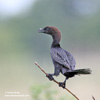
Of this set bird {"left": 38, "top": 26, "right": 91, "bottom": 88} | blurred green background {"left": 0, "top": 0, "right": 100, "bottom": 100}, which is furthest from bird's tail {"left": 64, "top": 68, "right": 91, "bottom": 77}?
blurred green background {"left": 0, "top": 0, "right": 100, "bottom": 100}

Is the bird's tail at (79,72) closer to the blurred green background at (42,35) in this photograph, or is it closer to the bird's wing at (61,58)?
the bird's wing at (61,58)

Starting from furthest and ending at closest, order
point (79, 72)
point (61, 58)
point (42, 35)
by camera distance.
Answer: point (42, 35) → point (61, 58) → point (79, 72)

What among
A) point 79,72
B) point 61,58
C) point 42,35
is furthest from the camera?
point 42,35

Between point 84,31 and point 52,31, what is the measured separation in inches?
1174

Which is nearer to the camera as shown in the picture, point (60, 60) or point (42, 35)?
point (60, 60)

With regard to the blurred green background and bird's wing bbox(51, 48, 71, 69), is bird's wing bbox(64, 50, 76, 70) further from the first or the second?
the blurred green background

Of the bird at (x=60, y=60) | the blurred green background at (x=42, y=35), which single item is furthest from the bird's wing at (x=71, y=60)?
the blurred green background at (x=42, y=35)

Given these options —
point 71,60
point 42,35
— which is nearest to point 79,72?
point 71,60

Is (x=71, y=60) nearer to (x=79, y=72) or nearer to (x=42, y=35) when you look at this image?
(x=79, y=72)

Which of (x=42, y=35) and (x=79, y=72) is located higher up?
(x=79, y=72)

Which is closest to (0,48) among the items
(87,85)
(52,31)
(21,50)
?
(21,50)

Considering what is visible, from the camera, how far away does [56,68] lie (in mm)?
4434

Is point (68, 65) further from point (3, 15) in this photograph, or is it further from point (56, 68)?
point (3, 15)

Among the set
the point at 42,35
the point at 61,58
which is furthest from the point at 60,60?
the point at 42,35
